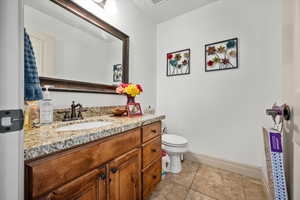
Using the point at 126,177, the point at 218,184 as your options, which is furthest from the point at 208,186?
the point at 126,177

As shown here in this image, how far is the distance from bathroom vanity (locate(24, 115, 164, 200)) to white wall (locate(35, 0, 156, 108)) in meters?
0.51

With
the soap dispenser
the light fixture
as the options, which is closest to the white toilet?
the soap dispenser

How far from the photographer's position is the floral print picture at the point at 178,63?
2062 millimetres

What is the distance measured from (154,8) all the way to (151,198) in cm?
261

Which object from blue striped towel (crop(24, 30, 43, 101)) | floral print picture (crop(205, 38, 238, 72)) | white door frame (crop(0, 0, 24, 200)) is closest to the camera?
white door frame (crop(0, 0, 24, 200))

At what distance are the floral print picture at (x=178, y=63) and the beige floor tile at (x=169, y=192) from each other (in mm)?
1636

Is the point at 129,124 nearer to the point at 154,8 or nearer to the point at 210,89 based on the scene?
the point at 210,89

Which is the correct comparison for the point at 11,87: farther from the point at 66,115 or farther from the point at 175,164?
the point at 175,164

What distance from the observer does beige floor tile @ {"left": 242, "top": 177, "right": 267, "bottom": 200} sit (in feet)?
4.18

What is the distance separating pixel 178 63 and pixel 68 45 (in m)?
1.62

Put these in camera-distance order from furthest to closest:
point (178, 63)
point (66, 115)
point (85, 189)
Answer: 1. point (178, 63)
2. point (66, 115)
3. point (85, 189)

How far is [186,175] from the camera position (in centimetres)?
165

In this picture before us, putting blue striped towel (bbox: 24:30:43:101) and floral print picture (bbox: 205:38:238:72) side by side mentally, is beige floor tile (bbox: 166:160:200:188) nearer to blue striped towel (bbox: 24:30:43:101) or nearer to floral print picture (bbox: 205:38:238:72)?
floral print picture (bbox: 205:38:238:72)

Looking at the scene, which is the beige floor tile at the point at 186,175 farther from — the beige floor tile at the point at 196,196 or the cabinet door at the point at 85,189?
the cabinet door at the point at 85,189
